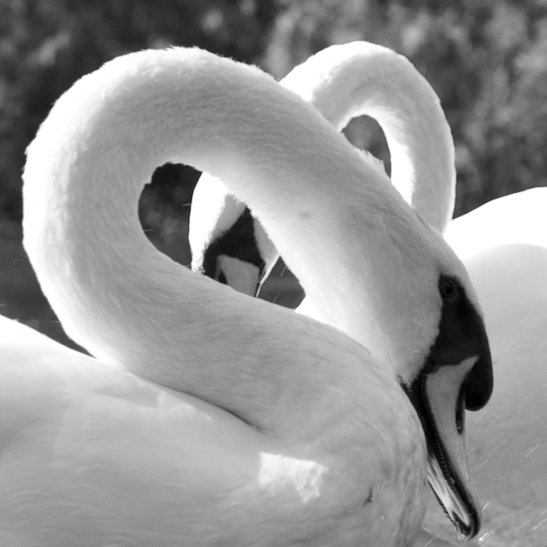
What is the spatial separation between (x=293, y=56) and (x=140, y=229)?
1129 cm

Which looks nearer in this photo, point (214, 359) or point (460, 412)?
point (214, 359)

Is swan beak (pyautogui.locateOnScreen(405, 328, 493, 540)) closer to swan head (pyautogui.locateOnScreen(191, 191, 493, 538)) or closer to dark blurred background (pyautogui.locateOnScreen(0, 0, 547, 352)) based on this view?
swan head (pyautogui.locateOnScreen(191, 191, 493, 538))

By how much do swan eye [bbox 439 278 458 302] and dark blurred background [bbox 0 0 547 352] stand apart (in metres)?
6.72

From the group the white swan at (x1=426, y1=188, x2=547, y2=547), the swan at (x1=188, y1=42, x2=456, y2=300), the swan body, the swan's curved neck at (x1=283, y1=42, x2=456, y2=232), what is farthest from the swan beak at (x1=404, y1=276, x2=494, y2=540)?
the swan's curved neck at (x1=283, y1=42, x2=456, y2=232)

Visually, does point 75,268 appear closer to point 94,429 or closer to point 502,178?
point 94,429

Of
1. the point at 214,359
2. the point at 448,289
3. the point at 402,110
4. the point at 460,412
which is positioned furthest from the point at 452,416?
the point at 402,110

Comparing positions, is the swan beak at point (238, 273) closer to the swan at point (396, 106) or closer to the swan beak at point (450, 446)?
the swan at point (396, 106)

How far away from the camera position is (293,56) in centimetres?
1303

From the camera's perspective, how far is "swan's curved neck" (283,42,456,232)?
3.41m

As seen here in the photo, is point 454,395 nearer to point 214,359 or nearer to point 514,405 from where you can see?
point 214,359

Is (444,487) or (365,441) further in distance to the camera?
(444,487)

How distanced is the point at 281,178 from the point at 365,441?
559mm

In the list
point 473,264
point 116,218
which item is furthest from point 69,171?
point 473,264

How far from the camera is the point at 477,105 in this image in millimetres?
12578
